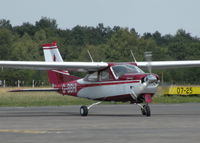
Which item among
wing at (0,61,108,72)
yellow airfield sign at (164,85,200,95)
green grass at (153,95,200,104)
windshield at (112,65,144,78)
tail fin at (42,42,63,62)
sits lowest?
green grass at (153,95,200,104)

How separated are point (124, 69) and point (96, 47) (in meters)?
66.7

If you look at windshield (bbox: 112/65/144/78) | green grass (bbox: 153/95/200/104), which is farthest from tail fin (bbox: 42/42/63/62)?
green grass (bbox: 153/95/200/104)

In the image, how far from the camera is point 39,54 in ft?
300

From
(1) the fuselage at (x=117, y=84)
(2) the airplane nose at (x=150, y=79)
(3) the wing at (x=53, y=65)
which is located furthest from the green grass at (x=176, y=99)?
(2) the airplane nose at (x=150, y=79)

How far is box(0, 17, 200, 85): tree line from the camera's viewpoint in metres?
65.5

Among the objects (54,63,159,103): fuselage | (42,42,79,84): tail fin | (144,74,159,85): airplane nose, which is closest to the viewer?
(144,74,159,85): airplane nose

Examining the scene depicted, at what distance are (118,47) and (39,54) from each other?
46.8 ft

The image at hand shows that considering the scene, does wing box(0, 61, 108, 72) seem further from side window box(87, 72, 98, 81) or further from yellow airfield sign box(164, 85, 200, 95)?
yellow airfield sign box(164, 85, 200, 95)

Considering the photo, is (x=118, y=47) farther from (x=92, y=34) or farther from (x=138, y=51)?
(x=92, y=34)

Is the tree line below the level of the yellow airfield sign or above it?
above

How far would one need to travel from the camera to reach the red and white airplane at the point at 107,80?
20.6m
